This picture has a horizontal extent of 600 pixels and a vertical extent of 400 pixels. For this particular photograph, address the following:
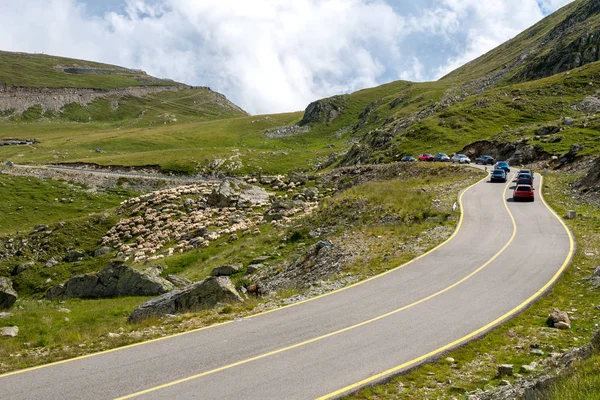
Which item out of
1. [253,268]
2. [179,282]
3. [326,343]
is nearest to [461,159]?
[253,268]

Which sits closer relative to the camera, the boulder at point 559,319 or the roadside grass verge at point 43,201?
the boulder at point 559,319

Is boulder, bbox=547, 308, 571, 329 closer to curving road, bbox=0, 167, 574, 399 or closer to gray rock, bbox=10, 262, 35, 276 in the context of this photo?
curving road, bbox=0, 167, 574, 399

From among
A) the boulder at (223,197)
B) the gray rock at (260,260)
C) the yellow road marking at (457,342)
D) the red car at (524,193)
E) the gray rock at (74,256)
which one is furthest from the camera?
the boulder at (223,197)

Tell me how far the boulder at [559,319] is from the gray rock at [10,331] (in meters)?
21.9

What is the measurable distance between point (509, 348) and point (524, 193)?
31213 millimetres

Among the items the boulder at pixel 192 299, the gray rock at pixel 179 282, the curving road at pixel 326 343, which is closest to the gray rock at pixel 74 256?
the gray rock at pixel 179 282

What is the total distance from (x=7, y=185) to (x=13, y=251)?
34360mm

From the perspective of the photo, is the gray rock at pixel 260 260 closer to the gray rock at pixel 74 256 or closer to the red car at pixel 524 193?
the gray rock at pixel 74 256

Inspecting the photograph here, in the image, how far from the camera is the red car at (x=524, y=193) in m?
40.4

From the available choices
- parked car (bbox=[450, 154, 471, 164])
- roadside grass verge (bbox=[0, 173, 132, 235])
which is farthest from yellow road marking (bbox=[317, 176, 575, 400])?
roadside grass verge (bbox=[0, 173, 132, 235])

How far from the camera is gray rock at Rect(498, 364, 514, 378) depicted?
11.7 meters

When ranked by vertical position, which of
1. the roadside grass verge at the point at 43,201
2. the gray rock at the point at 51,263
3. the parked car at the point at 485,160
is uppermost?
the roadside grass verge at the point at 43,201

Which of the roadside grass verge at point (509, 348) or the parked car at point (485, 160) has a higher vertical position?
the parked car at point (485, 160)

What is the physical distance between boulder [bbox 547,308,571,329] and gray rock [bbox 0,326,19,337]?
21949mm
